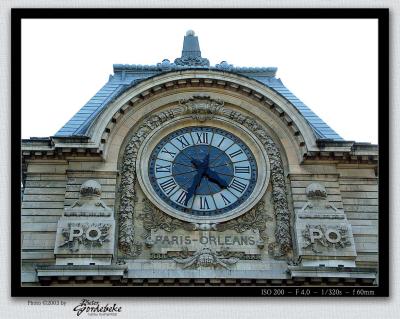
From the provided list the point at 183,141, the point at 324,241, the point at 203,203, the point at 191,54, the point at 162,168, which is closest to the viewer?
the point at 324,241

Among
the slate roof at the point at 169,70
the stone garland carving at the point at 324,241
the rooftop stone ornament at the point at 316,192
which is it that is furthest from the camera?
the slate roof at the point at 169,70

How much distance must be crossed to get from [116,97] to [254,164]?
117 inches

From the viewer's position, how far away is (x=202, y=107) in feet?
70.7

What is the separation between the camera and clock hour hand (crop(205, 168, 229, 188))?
20.8 metres

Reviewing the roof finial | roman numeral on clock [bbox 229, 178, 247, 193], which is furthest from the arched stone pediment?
the roof finial

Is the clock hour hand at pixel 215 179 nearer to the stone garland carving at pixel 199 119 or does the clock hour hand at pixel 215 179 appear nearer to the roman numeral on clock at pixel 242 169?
the roman numeral on clock at pixel 242 169

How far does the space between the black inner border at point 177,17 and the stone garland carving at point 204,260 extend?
1351mm

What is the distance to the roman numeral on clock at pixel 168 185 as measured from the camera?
20766mm

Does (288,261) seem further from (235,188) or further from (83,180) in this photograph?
(83,180)

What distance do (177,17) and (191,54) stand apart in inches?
243

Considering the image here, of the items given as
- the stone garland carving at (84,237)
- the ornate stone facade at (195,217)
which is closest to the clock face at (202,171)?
the ornate stone facade at (195,217)

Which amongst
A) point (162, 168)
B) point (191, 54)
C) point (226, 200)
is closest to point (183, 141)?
point (162, 168)

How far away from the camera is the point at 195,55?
25109 mm

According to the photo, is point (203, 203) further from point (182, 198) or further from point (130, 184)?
point (130, 184)
